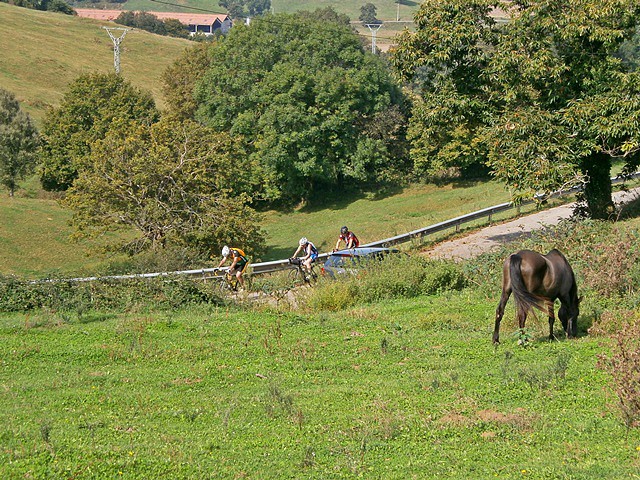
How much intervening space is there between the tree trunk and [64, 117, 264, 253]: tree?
510 inches

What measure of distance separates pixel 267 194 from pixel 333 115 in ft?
24.4

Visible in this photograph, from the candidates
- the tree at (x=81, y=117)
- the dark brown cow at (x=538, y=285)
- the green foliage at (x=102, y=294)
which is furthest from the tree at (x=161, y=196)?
the tree at (x=81, y=117)

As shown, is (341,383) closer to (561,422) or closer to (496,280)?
(561,422)

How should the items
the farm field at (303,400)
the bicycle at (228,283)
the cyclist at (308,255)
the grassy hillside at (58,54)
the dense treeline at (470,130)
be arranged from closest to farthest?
the farm field at (303,400) → the bicycle at (228,283) → the cyclist at (308,255) → the dense treeline at (470,130) → the grassy hillside at (58,54)

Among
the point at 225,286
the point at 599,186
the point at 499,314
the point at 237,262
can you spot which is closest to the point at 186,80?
the point at 599,186

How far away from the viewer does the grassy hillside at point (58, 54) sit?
274 feet

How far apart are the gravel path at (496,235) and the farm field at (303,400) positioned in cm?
1174

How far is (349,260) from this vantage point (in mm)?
20656

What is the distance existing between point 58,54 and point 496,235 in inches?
3256

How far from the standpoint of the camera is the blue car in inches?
781

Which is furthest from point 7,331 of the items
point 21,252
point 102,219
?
point 21,252

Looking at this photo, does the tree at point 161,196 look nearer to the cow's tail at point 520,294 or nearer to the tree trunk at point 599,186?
the tree trunk at point 599,186

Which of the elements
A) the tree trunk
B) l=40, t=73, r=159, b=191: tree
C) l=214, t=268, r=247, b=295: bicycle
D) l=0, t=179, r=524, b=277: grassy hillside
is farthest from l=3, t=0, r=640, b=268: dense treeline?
l=40, t=73, r=159, b=191: tree

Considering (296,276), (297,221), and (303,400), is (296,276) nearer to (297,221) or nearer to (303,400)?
(303,400)
